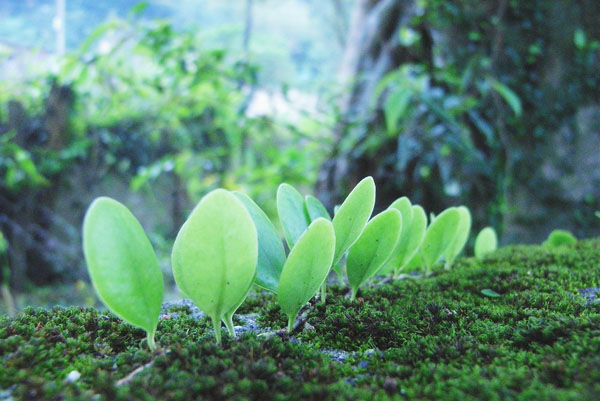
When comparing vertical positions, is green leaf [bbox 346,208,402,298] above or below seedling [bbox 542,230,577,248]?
above

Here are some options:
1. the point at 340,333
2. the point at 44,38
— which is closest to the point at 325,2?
the point at 44,38

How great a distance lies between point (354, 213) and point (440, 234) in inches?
12.4

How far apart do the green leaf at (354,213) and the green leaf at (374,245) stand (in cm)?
3

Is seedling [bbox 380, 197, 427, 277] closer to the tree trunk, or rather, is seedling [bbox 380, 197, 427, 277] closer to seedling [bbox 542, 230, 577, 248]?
A: seedling [bbox 542, 230, 577, 248]

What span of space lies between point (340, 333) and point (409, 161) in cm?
202

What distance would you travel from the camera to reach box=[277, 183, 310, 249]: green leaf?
662 millimetres

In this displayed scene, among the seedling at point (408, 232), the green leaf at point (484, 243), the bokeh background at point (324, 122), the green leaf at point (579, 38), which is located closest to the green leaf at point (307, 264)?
the seedling at point (408, 232)

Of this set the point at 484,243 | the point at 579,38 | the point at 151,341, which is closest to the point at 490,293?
the point at 484,243

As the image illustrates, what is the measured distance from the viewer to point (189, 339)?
549mm

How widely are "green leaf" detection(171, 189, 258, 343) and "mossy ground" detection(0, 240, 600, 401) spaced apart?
7 centimetres

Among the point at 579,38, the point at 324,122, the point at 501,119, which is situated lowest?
the point at 324,122

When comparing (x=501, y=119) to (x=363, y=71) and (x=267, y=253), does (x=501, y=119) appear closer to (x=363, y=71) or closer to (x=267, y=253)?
(x=363, y=71)

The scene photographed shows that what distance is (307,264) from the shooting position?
0.52 m

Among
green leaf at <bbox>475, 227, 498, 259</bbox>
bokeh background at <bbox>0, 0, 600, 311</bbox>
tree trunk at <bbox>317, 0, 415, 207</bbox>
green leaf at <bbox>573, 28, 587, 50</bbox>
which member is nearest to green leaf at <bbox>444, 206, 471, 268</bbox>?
green leaf at <bbox>475, 227, 498, 259</bbox>
